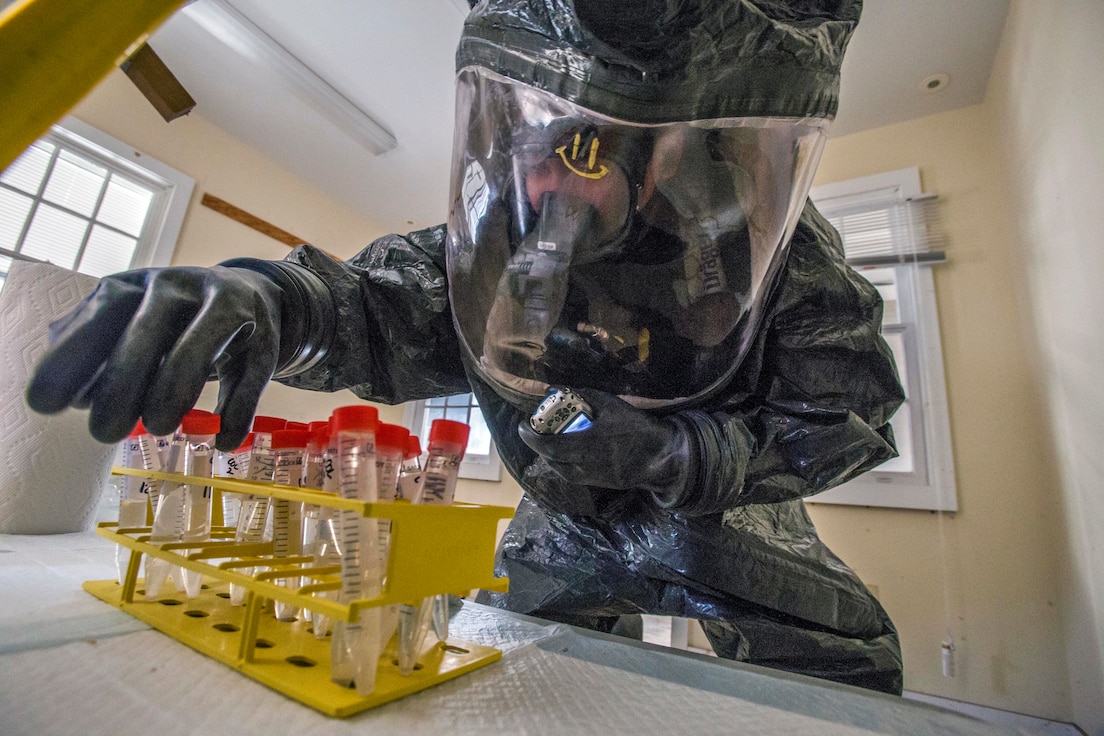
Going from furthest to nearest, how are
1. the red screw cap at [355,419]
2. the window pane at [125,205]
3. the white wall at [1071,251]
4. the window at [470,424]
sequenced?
1. the window at [470,424]
2. the window pane at [125,205]
3. the white wall at [1071,251]
4. the red screw cap at [355,419]

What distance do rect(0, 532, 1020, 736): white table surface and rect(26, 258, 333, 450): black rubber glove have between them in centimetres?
16

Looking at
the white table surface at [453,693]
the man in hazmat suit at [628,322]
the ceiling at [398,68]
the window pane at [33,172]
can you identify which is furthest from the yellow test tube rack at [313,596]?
the window pane at [33,172]

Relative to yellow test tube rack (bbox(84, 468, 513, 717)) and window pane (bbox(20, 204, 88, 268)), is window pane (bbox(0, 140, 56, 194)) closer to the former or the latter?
window pane (bbox(20, 204, 88, 268))

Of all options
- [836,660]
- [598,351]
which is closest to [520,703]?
[598,351]

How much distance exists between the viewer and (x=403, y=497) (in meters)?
0.49

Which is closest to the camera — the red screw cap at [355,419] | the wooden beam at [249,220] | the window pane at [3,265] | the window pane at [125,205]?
the red screw cap at [355,419]

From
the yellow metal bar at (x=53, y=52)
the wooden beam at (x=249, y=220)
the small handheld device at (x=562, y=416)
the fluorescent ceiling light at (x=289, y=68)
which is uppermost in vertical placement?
the fluorescent ceiling light at (x=289, y=68)

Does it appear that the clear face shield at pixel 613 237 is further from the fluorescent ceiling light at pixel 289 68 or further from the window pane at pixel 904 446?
the fluorescent ceiling light at pixel 289 68

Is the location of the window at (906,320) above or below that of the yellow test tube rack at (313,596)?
above

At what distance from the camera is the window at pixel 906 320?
154 centimetres

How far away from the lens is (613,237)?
493mm

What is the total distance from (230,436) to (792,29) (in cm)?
58

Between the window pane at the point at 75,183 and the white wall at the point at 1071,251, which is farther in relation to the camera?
the window pane at the point at 75,183

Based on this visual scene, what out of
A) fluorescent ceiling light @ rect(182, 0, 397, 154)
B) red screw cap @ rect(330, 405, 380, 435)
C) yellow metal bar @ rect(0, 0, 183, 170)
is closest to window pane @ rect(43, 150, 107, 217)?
fluorescent ceiling light @ rect(182, 0, 397, 154)
